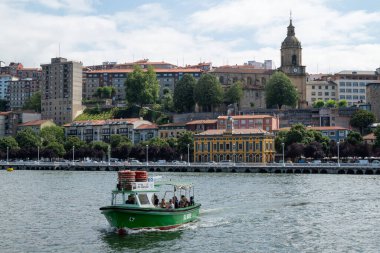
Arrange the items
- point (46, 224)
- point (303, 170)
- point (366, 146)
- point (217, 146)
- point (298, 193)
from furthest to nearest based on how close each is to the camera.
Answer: point (217, 146) < point (366, 146) < point (303, 170) < point (298, 193) < point (46, 224)

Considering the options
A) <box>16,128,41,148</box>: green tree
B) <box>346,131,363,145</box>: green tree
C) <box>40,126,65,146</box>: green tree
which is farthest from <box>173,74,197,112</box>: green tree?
<box>346,131,363,145</box>: green tree

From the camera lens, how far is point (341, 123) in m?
163

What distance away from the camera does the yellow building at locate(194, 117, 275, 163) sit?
144m

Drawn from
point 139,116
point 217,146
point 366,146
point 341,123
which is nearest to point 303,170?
point 366,146

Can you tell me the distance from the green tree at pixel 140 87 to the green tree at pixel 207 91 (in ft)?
60.4

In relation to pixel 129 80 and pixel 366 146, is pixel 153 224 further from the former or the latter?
pixel 129 80

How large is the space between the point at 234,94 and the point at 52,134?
147ft

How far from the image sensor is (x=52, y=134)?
182 metres

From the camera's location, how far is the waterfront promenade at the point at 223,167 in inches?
4803

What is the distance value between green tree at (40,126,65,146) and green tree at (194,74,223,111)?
114 feet

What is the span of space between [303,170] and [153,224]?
82.7m

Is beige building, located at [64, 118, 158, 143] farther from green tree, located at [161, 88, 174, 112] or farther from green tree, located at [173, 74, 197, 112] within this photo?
green tree, located at [173, 74, 197, 112]

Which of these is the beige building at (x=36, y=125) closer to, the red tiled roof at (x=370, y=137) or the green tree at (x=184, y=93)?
the green tree at (x=184, y=93)

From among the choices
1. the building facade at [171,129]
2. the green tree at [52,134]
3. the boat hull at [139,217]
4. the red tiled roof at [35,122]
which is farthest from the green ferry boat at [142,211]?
the red tiled roof at [35,122]
